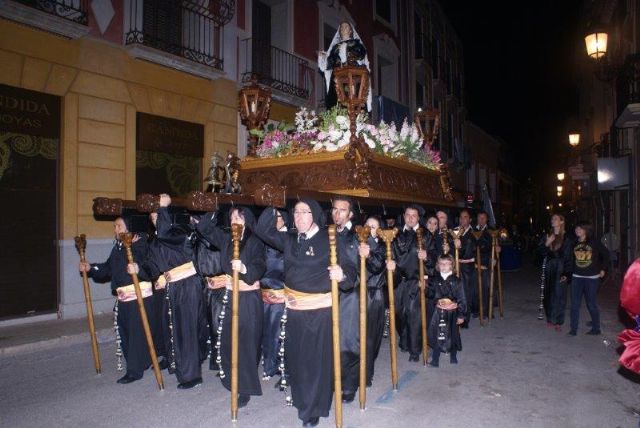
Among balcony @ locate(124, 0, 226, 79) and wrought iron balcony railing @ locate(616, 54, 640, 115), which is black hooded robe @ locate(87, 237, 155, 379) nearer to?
balcony @ locate(124, 0, 226, 79)

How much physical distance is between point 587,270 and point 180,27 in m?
9.25

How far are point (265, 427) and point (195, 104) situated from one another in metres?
8.16

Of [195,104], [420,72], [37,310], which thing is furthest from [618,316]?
[420,72]

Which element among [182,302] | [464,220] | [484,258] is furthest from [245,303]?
[484,258]

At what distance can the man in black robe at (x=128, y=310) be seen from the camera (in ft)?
17.3

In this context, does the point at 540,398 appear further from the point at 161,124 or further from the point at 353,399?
the point at 161,124

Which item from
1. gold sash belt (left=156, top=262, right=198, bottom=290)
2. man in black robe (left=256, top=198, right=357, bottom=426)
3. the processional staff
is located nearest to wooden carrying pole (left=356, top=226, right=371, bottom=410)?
man in black robe (left=256, top=198, right=357, bottom=426)

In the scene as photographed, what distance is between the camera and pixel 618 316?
8938 mm

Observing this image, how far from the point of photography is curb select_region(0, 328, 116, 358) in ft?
21.4

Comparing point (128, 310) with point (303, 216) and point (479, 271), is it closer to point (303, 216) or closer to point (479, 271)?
point (303, 216)

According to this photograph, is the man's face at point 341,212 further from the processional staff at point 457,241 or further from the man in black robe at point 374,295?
the processional staff at point 457,241

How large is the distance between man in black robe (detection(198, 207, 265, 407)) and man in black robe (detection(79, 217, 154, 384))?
43.8 inches

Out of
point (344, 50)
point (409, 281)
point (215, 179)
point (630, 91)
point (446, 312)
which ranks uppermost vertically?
point (630, 91)

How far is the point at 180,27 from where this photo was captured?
10750 mm
